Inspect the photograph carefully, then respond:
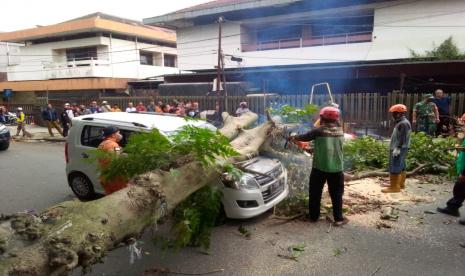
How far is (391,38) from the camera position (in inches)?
728

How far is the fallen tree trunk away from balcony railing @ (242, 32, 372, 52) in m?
17.6

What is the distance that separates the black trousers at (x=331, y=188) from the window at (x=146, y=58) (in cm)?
3064

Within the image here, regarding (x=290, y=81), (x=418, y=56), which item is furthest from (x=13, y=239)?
(x=418, y=56)

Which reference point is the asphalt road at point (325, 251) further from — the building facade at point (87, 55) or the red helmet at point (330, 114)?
the building facade at point (87, 55)

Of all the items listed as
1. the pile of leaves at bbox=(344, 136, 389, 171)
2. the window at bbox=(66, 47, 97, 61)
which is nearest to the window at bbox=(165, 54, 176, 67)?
the window at bbox=(66, 47, 97, 61)

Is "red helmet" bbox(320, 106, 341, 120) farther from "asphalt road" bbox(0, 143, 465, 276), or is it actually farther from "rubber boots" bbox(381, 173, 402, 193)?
"rubber boots" bbox(381, 173, 402, 193)

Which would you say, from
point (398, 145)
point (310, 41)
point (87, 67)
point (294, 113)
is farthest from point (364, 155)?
point (87, 67)

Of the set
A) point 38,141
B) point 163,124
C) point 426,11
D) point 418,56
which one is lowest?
point 38,141

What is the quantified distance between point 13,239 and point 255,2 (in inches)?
754

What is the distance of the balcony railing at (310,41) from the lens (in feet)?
63.5

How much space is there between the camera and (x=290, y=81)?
62.5 feet

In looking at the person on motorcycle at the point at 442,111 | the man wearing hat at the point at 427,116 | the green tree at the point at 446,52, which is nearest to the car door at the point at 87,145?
the man wearing hat at the point at 427,116

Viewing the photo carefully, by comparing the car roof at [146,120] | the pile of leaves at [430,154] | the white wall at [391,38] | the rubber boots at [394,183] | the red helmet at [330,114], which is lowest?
the rubber boots at [394,183]

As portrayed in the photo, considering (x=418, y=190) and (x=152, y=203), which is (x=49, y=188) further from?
(x=418, y=190)
